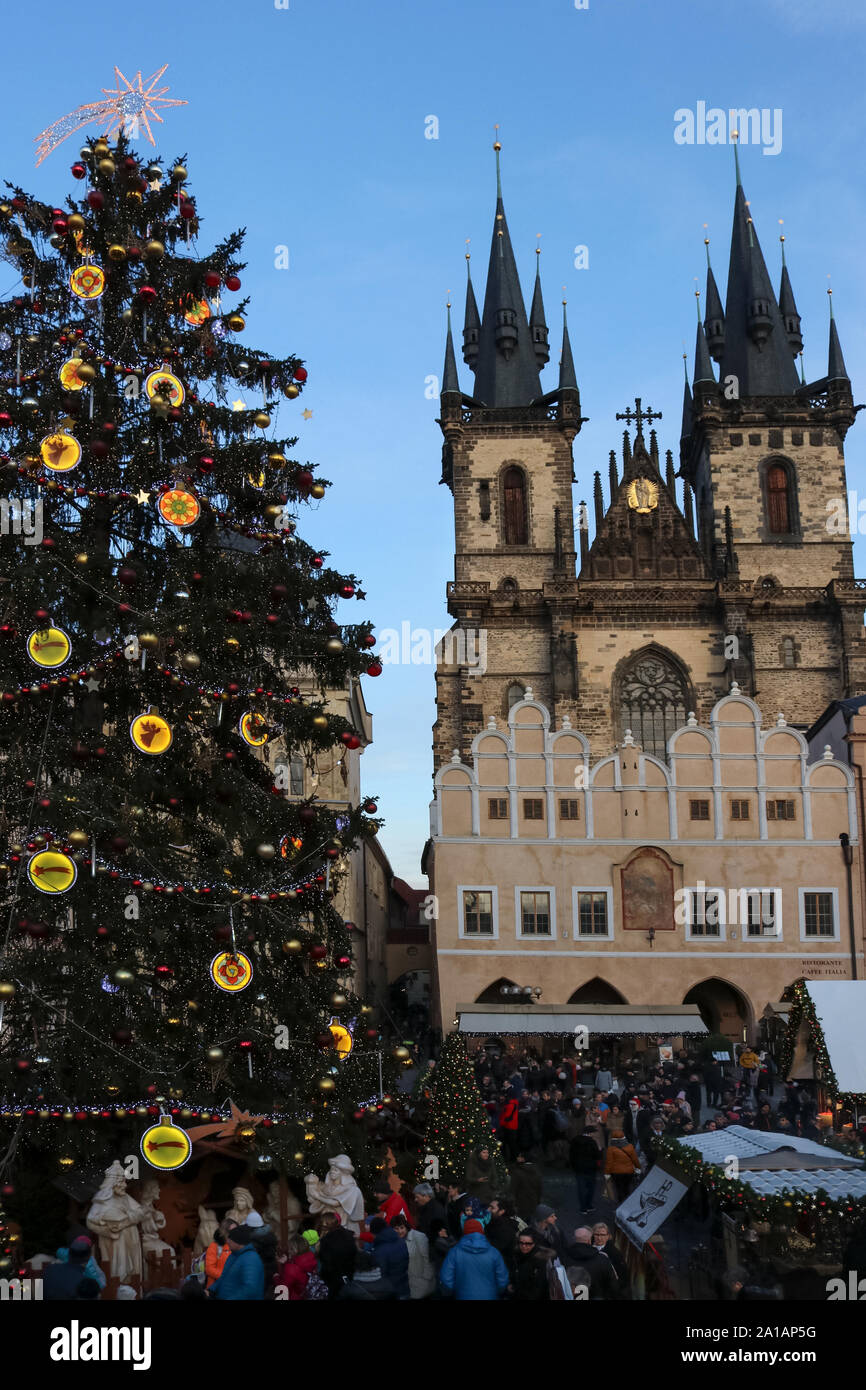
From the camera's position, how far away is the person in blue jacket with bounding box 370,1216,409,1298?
8.86 metres

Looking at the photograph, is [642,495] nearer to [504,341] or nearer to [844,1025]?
[504,341]

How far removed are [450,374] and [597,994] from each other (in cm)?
2585

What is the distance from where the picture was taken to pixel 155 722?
446 inches

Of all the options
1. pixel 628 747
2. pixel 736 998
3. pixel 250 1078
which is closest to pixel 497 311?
pixel 628 747

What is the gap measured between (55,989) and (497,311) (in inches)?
1851

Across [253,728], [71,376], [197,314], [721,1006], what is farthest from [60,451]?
[721,1006]

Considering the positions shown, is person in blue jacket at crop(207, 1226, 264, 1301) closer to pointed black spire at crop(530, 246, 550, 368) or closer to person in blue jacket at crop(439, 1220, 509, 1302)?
person in blue jacket at crop(439, 1220, 509, 1302)

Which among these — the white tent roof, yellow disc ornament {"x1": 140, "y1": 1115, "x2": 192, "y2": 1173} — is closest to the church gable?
the white tent roof

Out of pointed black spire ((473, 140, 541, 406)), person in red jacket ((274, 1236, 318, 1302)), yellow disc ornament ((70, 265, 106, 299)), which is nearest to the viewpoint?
person in red jacket ((274, 1236, 318, 1302))

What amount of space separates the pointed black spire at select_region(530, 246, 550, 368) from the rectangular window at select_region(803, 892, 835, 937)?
26.2m

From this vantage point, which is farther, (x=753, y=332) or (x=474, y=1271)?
(x=753, y=332)
